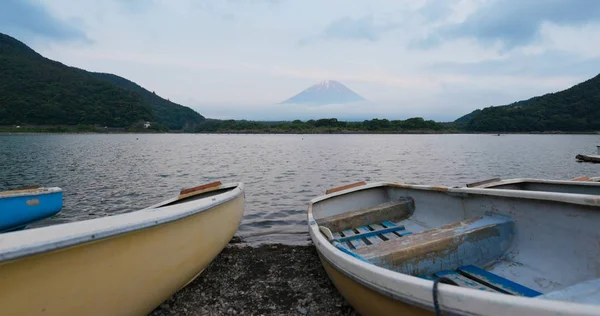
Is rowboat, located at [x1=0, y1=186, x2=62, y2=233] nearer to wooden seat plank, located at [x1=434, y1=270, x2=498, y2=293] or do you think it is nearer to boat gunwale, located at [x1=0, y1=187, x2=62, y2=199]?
boat gunwale, located at [x1=0, y1=187, x2=62, y2=199]

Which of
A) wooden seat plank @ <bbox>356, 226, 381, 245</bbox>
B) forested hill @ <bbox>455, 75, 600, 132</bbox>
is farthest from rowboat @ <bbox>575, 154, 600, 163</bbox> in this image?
forested hill @ <bbox>455, 75, 600, 132</bbox>

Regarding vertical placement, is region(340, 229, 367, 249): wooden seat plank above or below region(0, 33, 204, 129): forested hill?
below

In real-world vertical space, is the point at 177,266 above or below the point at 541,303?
below

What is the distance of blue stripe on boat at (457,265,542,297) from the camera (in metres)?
3.80

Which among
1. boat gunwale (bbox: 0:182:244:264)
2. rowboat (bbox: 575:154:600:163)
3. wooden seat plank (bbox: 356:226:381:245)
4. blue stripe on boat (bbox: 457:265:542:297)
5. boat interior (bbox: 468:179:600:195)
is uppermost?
boat gunwale (bbox: 0:182:244:264)

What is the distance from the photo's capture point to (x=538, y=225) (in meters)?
4.61

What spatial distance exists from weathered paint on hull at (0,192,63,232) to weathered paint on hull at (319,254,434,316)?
27.4ft

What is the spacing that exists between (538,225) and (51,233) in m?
5.96

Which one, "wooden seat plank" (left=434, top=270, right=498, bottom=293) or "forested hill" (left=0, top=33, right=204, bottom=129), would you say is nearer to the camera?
"wooden seat plank" (left=434, top=270, right=498, bottom=293)

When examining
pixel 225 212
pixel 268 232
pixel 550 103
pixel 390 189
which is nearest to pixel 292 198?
pixel 268 232

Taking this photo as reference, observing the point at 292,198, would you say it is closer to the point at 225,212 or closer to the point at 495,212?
the point at 225,212

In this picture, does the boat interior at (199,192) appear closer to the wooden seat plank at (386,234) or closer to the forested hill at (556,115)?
the wooden seat plank at (386,234)

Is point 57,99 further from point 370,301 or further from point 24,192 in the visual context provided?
point 370,301

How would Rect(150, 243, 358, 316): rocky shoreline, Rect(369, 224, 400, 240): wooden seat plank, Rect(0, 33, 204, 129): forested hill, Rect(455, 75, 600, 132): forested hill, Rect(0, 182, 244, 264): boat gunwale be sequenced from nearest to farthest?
1. Rect(0, 182, 244, 264): boat gunwale
2. Rect(150, 243, 358, 316): rocky shoreline
3. Rect(369, 224, 400, 240): wooden seat plank
4. Rect(455, 75, 600, 132): forested hill
5. Rect(0, 33, 204, 129): forested hill
